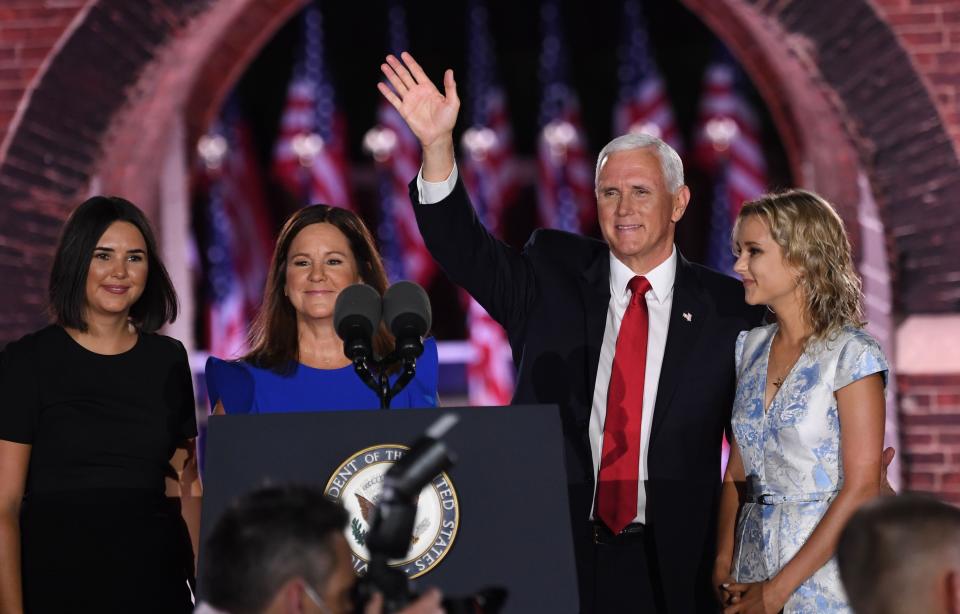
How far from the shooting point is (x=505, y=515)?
6.59 ft

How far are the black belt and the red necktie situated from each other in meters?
0.02

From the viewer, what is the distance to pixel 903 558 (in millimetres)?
1588

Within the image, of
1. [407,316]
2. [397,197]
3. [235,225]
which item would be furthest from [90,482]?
[235,225]

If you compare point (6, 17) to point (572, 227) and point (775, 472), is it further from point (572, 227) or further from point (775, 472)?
point (572, 227)

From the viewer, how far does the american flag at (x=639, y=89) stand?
923cm

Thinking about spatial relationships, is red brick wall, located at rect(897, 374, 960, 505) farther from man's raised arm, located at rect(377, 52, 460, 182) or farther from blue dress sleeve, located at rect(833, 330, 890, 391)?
man's raised arm, located at rect(377, 52, 460, 182)

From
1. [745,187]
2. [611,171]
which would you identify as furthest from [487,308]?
[745,187]

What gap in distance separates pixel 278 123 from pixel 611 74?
331 cm

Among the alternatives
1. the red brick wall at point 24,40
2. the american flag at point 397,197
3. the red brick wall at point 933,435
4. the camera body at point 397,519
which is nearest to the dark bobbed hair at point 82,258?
the camera body at point 397,519

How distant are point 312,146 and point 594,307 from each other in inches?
251

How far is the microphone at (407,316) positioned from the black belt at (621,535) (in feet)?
2.69

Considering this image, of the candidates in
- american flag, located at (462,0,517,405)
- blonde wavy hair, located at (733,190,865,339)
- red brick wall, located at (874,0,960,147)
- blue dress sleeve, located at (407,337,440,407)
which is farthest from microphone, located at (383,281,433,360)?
american flag, located at (462,0,517,405)

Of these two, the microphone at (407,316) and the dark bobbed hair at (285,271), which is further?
the dark bobbed hair at (285,271)

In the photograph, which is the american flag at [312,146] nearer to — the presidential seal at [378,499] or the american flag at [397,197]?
the american flag at [397,197]
